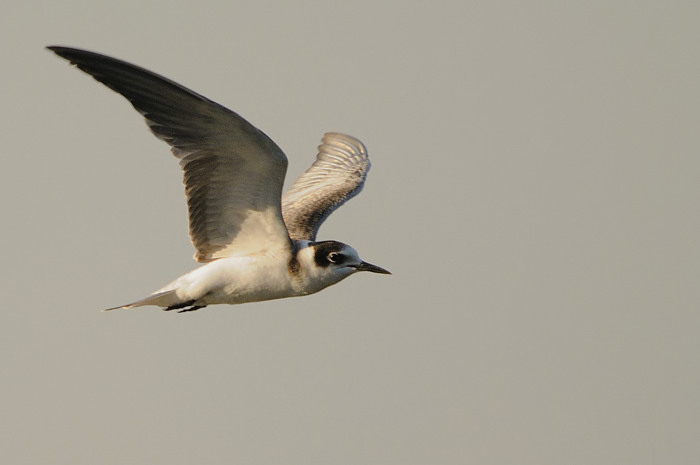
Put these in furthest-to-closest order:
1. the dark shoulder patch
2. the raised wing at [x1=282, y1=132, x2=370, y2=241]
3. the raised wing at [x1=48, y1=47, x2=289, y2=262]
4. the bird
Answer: the raised wing at [x1=282, y1=132, x2=370, y2=241], the dark shoulder patch, the bird, the raised wing at [x1=48, y1=47, x2=289, y2=262]

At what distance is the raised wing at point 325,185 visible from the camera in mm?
15055

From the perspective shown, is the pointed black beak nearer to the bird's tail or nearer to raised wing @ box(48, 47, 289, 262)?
raised wing @ box(48, 47, 289, 262)

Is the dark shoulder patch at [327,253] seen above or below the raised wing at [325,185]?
below

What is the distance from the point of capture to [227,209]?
12914 millimetres

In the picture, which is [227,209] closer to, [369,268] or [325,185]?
[369,268]

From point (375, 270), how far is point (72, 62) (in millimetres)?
4187

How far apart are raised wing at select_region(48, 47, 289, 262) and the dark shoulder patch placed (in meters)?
0.48

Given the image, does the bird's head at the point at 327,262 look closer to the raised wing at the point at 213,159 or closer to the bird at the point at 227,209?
the bird at the point at 227,209

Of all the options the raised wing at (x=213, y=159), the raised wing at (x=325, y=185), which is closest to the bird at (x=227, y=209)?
the raised wing at (x=213, y=159)

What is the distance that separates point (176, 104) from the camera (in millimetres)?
11664

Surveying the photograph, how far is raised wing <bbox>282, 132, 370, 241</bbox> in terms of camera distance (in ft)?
49.4

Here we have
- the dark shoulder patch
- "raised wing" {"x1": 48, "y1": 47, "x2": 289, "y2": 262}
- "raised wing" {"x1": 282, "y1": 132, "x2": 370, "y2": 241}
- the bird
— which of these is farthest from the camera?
"raised wing" {"x1": 282, "y1": 132, "x2": 370, "y2": 241}

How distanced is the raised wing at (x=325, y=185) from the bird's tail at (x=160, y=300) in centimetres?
196

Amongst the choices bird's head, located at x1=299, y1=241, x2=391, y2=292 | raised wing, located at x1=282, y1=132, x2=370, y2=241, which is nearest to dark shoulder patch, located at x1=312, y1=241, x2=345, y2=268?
bird's head, located at x1=299, y1=241, x2=391, y2=292
